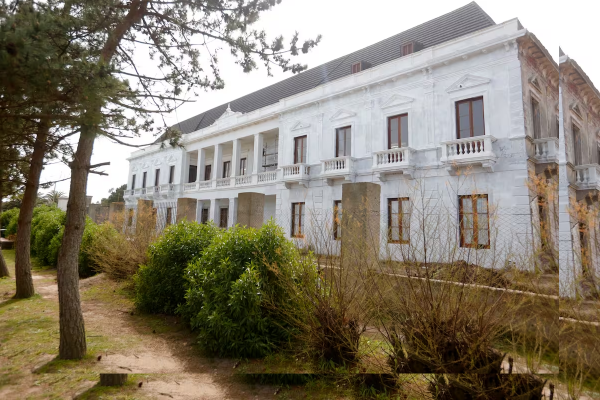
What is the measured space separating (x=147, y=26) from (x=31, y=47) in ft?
11.6

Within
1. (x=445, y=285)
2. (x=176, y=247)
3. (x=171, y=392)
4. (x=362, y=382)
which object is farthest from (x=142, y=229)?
(x=445, y=285)

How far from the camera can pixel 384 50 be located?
56.1 feet

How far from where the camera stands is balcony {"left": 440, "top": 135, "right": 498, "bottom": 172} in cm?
1134

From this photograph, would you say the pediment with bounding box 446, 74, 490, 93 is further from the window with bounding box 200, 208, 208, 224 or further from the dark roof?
the window with bounding box 200, 208, 208, 224

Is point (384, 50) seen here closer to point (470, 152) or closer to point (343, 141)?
point (343, 141)

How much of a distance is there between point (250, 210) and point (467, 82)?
9.74 m

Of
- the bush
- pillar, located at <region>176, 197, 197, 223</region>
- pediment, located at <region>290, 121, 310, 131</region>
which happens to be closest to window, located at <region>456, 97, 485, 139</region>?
pediment, located at <region>290, 121, 310, 131</region>

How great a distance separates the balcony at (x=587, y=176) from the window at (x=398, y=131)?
6513 mm

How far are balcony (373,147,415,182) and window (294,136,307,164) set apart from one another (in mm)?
4966

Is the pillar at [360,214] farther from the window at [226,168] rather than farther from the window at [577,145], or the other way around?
the window at [226,168]

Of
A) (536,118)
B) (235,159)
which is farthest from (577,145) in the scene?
(235,159)

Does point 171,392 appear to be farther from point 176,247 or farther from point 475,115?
point 475,115

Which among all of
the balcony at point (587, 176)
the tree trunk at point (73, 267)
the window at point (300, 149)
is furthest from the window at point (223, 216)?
the balcony at point (587, 176)

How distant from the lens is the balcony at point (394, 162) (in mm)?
13297
